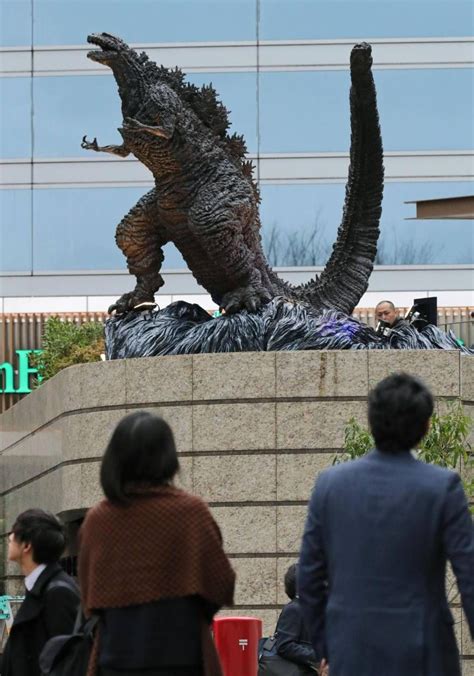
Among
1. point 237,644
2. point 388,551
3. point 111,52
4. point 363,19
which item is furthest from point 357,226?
point 363,19

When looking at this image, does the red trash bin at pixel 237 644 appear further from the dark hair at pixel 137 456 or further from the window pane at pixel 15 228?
the window pane at pixel 15 228

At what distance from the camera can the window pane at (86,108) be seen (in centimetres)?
3791

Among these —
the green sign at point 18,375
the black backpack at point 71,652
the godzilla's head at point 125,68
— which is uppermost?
the godzilla's head at point 125,68

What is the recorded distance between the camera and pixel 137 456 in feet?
20.6

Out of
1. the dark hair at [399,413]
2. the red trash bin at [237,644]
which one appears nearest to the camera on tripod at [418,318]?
the red trash bin at [237,644]

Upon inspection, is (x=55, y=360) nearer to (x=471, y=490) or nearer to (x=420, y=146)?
(x=420, y=146)

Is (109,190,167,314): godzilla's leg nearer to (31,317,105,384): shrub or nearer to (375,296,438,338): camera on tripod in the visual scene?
(375,296,438,338): camera on tripod

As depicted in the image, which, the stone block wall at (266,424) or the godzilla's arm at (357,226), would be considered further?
the godzilla's arm at (357,226)

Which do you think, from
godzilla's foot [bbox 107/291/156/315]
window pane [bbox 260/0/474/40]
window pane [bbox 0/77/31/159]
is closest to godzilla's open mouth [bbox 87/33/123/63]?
godzilla's foot [bbox 107/291/156/315]

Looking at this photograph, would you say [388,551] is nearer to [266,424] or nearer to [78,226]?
[266,424]

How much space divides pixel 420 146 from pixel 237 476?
22.8 meters

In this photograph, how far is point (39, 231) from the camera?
3812cm

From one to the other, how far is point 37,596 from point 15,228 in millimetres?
31245

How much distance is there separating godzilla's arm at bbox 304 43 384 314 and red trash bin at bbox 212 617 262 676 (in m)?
6.28
